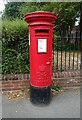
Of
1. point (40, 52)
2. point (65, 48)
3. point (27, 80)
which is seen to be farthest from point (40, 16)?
point (65, 48)

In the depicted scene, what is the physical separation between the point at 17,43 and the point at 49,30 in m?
1.47

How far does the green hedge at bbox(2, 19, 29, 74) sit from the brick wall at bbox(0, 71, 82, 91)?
179 millimetres

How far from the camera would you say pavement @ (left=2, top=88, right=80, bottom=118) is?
4344 mm

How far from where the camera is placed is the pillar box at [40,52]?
434cm

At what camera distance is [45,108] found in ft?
15.4

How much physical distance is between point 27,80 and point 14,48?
917mm

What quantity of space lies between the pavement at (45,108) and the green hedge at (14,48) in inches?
32.5

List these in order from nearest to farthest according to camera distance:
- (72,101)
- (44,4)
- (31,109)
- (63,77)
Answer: (31,109), (72,101), (63,77), (44,4)

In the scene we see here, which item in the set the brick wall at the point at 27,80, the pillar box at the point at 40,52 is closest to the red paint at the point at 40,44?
the pillar box at the point at 40,52

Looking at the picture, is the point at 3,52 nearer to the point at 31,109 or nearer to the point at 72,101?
the point at 31,109

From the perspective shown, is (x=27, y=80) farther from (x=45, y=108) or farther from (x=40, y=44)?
(x=40, y=44)

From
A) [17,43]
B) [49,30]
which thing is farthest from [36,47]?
[17,43]

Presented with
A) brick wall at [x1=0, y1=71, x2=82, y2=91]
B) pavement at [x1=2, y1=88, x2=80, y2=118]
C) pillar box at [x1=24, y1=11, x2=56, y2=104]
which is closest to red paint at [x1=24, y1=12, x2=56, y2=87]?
pillar box at [x1=24, y1=11, x2=56, y2=104]

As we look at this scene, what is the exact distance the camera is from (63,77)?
18.8 ft
